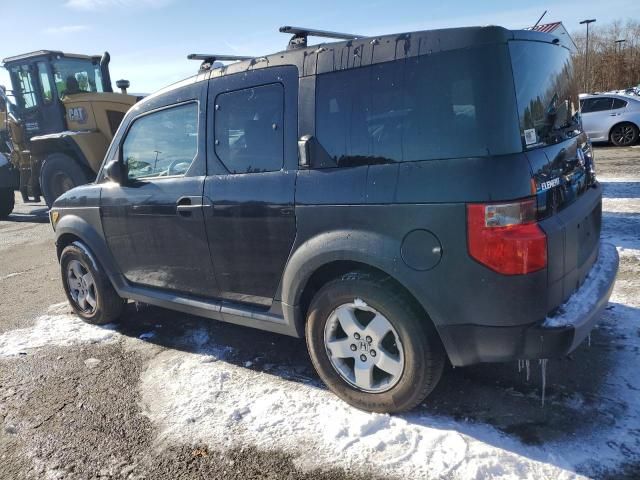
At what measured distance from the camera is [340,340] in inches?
114

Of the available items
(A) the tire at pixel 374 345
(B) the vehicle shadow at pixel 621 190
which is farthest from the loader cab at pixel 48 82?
(B) the vehicle shadow at pixel 621 190

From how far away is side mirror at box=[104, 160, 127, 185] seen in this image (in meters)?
3.92

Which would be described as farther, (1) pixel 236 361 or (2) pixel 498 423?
(1) pixel 236 361

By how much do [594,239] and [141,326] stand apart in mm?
3741

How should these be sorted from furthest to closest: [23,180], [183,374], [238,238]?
[23,180] → [183,374] → [238,238]

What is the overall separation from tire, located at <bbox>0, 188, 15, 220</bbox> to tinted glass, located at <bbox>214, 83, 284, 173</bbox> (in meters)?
11.5

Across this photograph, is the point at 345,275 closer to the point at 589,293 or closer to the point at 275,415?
the point at 275,415

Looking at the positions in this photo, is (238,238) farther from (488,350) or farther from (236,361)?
(488,350)

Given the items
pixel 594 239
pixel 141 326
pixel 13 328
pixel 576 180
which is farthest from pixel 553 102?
pixel 13 328

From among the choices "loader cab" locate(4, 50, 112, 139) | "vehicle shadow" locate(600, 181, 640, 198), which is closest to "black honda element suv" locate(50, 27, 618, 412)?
"vehicle shadow" locate(600, 181, 640, 198)

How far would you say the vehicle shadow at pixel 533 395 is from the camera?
2518mm

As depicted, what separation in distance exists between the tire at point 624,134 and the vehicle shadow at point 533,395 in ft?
42.3

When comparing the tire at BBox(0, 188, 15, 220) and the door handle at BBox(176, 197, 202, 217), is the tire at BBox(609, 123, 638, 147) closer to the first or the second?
the door handle at BBox(176, 197, 202, 217)

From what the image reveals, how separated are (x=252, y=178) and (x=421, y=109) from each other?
3.83 feet
